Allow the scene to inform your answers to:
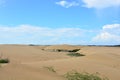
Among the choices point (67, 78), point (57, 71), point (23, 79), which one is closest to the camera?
point (23, 79)

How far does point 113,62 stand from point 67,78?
8193 mm

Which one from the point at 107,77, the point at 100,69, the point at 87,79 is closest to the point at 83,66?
the point at 100,69

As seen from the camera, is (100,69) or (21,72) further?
(100,69)

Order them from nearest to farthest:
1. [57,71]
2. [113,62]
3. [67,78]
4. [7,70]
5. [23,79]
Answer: [23,79], [7,70], [67,78], [57,71], [113,62]

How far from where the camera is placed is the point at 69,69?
13219mm

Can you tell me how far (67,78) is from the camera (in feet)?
36.7

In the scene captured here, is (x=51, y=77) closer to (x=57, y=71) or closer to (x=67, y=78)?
(x=67, y=78)

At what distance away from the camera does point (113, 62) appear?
61.9 ft

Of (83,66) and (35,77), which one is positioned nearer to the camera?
(35,77)

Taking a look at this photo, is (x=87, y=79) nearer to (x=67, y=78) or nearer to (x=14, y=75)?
(x=67, y=78)

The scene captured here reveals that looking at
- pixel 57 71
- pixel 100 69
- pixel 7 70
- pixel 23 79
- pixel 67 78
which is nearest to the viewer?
pixel 23 79

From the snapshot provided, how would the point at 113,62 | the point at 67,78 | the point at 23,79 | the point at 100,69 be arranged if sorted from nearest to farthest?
the point at 23,79 < the point at 67,78 < the point at 100,69 < the point at 113,62

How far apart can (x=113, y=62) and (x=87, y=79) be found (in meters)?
7.86

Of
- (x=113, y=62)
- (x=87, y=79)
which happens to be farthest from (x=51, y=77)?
(x=113, y=62)
